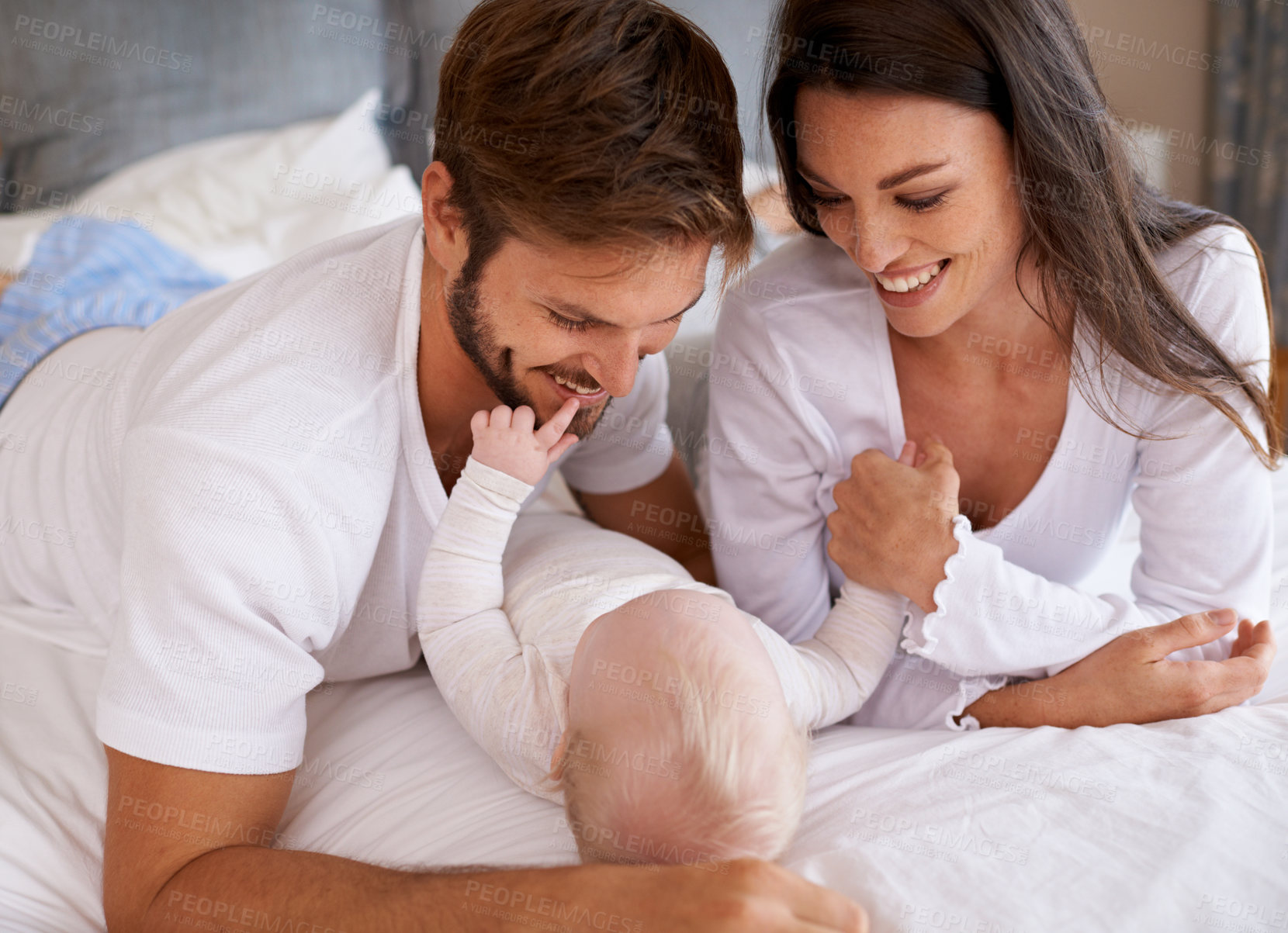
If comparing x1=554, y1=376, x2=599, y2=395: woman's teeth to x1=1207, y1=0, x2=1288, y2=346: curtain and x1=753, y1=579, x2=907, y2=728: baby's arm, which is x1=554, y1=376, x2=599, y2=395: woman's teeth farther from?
x1=1207, y1=0, x2=1288, y2=346: curtain

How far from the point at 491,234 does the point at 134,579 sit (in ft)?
1.64

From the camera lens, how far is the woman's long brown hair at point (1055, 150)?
1021 millimetres

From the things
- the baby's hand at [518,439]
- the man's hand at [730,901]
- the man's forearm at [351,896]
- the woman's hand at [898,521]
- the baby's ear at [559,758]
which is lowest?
the man's forearm at [351,896]

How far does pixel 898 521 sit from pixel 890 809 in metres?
0.37

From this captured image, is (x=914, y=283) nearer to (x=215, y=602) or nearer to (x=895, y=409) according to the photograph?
(x=895, y=409)

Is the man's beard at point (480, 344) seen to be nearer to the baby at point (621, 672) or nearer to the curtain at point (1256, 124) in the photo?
the baby at point (621, 672)

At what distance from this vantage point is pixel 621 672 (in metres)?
0.94

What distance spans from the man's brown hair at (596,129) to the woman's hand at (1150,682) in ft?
2.14

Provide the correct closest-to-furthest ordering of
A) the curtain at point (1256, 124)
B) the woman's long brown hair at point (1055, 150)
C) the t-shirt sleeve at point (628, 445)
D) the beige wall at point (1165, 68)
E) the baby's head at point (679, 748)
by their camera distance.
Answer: the baby's head at point (679, 748)
the woman's long brown hair at point (1055, 150)
the t-shirt sleeve at point (628, 445)
the curtain at point (1256, 124)
the beige wall at point (1165, 68)

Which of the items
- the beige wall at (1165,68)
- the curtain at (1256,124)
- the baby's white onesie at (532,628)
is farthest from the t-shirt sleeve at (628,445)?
the curtain at (1256,124)

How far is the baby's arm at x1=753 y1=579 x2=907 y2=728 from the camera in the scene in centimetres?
112

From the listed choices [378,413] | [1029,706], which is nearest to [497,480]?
[378,413]

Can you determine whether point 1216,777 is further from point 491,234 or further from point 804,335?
point 491,234

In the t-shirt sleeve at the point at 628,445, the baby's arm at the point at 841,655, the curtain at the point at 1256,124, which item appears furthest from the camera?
the curtain at the point at 1256,124
